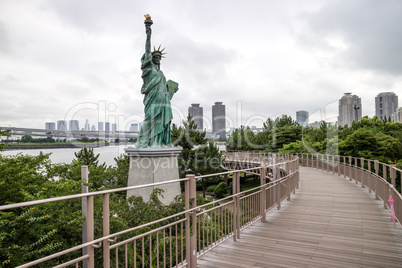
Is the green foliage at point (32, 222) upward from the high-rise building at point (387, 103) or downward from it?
downward

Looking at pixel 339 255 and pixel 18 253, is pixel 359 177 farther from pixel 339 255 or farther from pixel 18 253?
pixel 18 253

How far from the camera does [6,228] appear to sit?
4.93 metres

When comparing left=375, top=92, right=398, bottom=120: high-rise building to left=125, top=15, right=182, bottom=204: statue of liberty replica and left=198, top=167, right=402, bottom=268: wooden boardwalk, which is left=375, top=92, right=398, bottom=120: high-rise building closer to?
left=125, top=15, right=182, bottom=204: statue of liberty replica

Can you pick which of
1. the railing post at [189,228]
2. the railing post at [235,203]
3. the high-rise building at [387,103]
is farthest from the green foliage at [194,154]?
the high-rise building at [387,103]

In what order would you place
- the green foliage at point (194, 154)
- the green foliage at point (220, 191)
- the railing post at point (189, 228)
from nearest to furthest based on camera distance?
the railing post at point (189, 228) < the green foliage at point (194, 154) < the green foliage at point (220, 191)

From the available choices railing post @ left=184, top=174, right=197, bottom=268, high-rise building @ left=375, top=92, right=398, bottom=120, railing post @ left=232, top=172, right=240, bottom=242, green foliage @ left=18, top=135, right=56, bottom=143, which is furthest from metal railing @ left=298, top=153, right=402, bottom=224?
high-rise building @ left=375, top=92, right=398, bottom=120

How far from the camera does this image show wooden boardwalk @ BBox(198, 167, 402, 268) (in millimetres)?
4965

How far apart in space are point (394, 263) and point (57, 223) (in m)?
6.23

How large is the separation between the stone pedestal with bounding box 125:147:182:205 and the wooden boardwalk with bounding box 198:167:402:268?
842 centimetres

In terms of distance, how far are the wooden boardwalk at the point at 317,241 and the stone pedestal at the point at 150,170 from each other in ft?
27.6

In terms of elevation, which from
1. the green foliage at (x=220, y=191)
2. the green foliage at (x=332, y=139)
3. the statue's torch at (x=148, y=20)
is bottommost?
the green foliage at (x=220, y=191)

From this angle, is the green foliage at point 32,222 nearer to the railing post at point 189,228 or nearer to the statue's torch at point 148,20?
the railing post at point 189,228

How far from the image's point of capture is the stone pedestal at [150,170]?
16.5 meters

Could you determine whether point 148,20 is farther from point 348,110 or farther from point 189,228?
point 348,110
